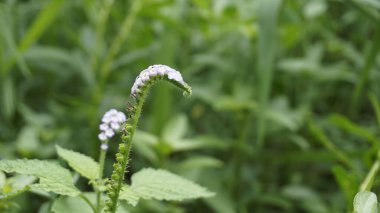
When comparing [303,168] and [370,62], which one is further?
[303,168]

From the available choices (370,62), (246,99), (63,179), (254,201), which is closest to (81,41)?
(246,99)

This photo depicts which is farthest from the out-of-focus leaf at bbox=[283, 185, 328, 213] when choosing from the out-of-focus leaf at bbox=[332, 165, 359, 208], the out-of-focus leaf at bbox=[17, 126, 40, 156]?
the out-of-focus leaf at bbox=[17, 126, 40, 156]

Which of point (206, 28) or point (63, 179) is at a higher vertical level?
point (206, 28)

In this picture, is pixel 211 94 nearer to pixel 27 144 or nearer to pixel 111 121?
pixel 27 144

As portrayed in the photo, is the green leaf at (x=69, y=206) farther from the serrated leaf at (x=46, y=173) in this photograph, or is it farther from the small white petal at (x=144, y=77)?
the small white petal at (x=144, y=77)

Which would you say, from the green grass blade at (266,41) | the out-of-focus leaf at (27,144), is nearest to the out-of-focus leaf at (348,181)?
the green grass blade at (266,41)

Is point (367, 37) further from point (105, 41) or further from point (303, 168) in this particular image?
point (105, 41)

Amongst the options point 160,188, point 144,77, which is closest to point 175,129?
point 160,188
